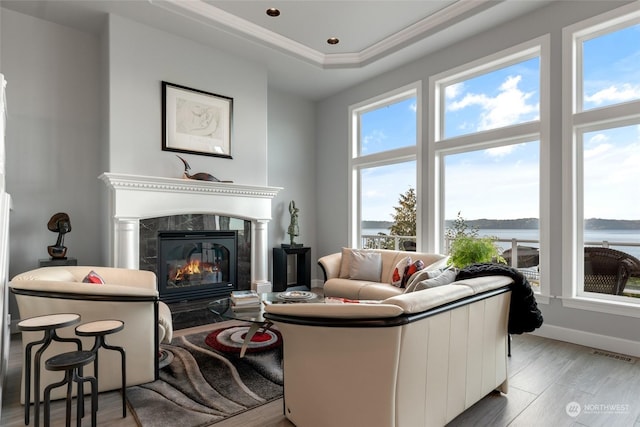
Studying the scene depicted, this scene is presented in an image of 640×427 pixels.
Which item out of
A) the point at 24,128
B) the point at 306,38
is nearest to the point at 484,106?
the point at 306,38

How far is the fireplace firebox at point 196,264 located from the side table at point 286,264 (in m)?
0.83

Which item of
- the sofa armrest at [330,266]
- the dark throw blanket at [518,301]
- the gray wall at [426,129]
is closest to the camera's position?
the dark throw blanket at [518,301]

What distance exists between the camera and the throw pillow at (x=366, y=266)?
175 inches

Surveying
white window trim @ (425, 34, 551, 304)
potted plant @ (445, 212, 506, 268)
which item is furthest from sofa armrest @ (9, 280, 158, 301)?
white window trim @ (425, 34, 551, 304)

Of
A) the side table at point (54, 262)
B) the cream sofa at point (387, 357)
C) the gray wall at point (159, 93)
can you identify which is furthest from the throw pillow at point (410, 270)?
the side table at point (54, 262)

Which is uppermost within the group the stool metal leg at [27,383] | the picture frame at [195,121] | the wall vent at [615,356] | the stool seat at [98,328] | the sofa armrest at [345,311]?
the picture frame at [195,121]

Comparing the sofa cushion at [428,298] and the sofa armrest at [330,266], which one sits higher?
the sofa cushion at [428,298]

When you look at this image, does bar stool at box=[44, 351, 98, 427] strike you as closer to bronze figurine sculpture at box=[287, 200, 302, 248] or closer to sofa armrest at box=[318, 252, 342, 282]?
sofa armrest at box=[318, 252, 342, 282]

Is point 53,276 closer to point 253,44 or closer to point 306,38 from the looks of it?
point 253,44

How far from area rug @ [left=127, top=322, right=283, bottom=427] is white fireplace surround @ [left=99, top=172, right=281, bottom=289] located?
1.28 meters

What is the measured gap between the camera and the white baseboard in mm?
3070

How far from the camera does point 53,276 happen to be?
2604mm

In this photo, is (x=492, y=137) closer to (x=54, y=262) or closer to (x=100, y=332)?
(x=100, y=332)

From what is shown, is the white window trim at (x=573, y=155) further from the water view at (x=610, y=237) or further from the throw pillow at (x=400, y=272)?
the throw pillow at (x=400, y=272)
